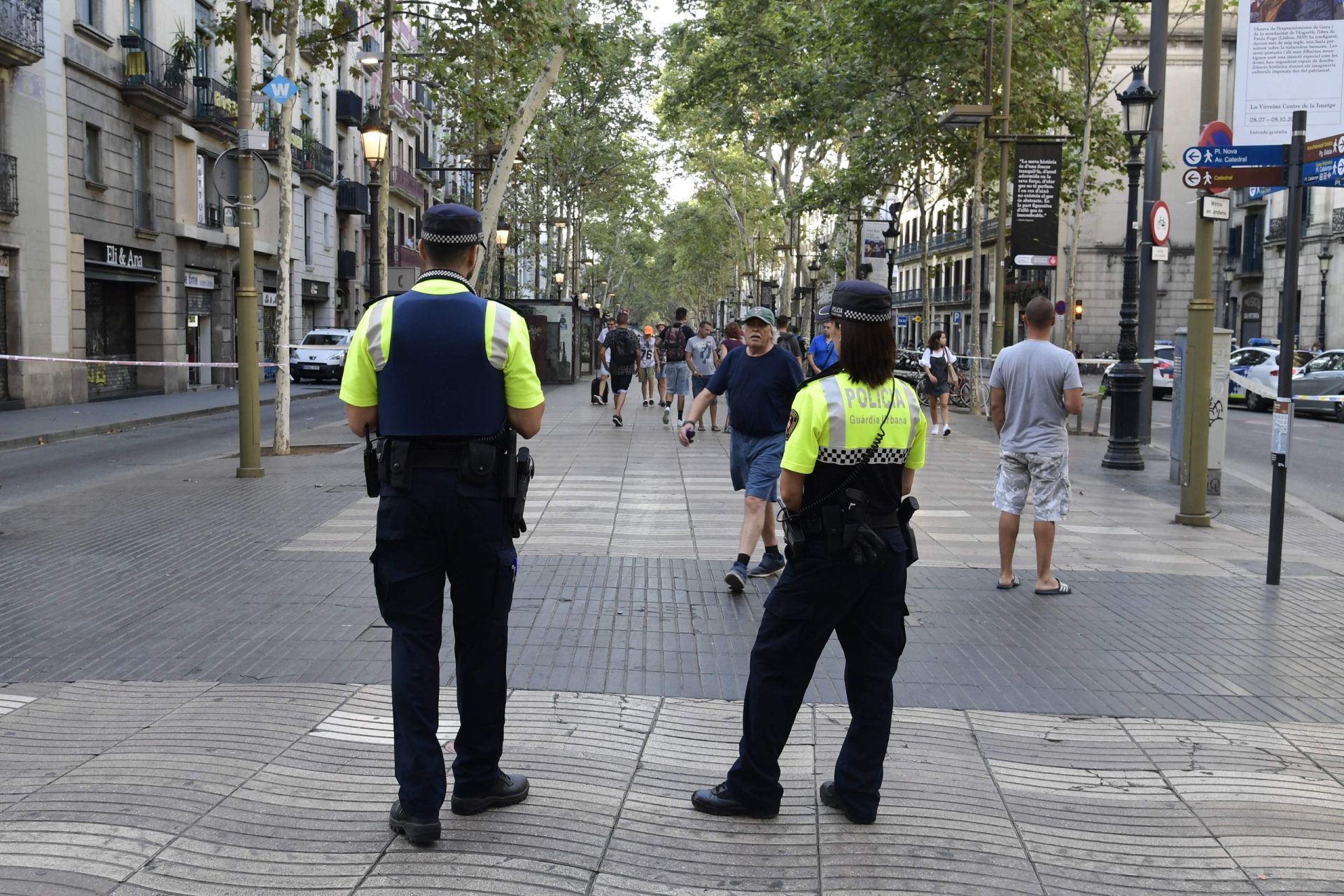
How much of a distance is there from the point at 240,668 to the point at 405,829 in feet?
7.04

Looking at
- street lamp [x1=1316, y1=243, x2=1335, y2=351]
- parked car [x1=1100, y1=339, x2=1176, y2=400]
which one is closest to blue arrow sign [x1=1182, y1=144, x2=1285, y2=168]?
parked car [x1=1100, y1=339, x2=1176, y2=400]

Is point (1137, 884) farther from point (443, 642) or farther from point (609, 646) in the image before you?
point (443, 642)

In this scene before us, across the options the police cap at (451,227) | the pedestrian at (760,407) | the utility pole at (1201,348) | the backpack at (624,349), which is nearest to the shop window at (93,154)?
the backpack at (624,349)

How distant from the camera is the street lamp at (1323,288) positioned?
4253 centimetres

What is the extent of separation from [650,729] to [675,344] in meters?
16.3

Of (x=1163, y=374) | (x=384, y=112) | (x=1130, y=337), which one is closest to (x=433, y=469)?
(x=1130, y=337)

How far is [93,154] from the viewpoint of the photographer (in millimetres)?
Answer: 26656

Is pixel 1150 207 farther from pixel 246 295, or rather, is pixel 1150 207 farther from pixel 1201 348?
pixel 246 295

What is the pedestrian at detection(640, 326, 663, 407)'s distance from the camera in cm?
2586

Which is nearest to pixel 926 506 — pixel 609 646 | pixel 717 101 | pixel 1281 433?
pixel 1281 433

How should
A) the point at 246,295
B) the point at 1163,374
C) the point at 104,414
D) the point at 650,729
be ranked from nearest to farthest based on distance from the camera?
the point at 650,729
the point at 246,295
the point at 104,414
the point at 1163,374

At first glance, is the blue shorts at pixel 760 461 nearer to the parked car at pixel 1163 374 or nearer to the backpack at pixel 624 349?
the backpack at pixel 624 349

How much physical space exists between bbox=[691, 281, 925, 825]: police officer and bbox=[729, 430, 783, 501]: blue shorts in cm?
355

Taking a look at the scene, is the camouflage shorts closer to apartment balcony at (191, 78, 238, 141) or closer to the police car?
apartment balcony at (191, 78, 238, 141)
